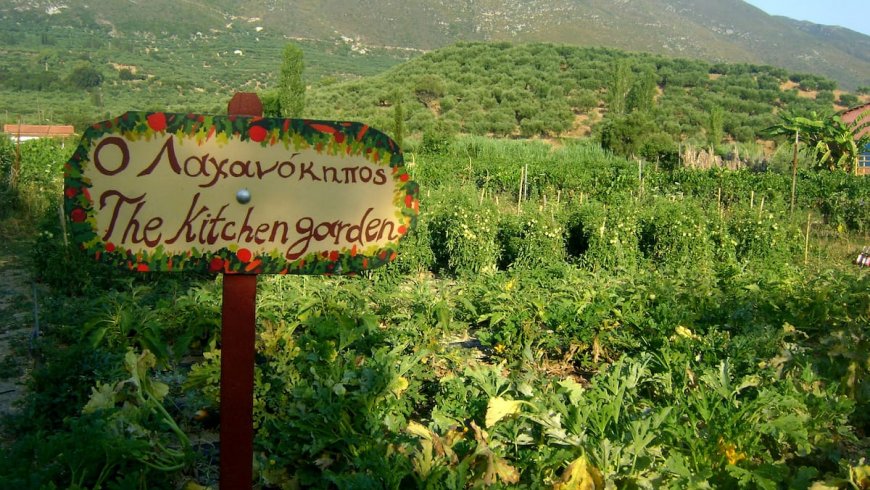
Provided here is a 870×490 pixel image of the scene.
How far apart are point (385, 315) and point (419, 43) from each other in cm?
7784

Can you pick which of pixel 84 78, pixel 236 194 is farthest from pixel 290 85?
pixel 236 194

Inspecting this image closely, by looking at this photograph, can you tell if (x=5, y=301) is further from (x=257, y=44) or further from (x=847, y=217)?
(x=257, y=44)

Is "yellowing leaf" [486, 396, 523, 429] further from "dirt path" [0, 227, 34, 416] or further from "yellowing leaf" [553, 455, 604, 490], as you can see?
"dirt path" [0, 227, 34, 416]

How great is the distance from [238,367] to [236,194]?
Result: 632mm

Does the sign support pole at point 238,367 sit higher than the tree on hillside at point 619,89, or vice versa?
the tree on hillside at point 619,89

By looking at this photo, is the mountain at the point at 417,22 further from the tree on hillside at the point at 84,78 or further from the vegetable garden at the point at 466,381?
the vegetable garden at the point at 466,381

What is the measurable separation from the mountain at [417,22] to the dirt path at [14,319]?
6736 centimetres

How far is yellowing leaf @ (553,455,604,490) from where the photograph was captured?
284 cm

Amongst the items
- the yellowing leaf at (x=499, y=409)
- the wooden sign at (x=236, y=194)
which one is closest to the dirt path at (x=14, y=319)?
the wooden sign at (x=236, y=194)

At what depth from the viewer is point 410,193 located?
267cm

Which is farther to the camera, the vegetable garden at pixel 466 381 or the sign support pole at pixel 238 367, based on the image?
the vegetable garden at pixel 466 381

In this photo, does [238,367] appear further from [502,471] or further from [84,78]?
[84,78]

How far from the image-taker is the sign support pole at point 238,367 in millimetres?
2549

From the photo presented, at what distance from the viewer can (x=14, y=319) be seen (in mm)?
6266
